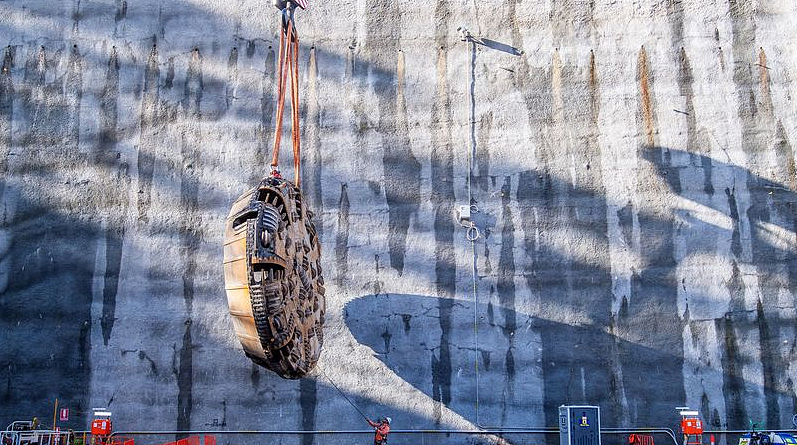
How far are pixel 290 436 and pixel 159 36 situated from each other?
9.12 metres

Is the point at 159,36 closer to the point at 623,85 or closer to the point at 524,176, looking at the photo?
the point at 524,176

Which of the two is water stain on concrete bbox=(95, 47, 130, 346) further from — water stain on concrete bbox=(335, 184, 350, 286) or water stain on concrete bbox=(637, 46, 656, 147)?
water stain on concrete bbox=(637, 46, 656, 147)

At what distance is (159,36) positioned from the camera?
1525 centimetres

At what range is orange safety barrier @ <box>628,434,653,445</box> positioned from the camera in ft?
42.6

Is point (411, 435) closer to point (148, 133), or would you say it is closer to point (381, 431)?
point (381, 431)

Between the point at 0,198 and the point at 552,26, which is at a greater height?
the point at 552,26

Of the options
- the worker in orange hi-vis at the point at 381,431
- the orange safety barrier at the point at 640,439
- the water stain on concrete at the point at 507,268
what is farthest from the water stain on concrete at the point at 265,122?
the orange safety barrier at the point at 640,439

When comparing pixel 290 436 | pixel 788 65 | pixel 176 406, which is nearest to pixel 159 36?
pixel 176 406

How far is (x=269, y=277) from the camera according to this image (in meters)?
9.20

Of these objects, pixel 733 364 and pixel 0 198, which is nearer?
pixel 733 364

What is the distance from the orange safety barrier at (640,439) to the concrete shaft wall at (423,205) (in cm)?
43

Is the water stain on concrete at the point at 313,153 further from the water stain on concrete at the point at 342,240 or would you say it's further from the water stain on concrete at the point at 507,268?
the water stain on concrete at the point at 507,268

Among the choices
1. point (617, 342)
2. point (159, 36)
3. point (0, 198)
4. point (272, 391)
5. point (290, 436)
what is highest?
point (159, 36)

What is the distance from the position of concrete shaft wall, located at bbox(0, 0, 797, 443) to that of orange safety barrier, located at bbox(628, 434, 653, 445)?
43cm
